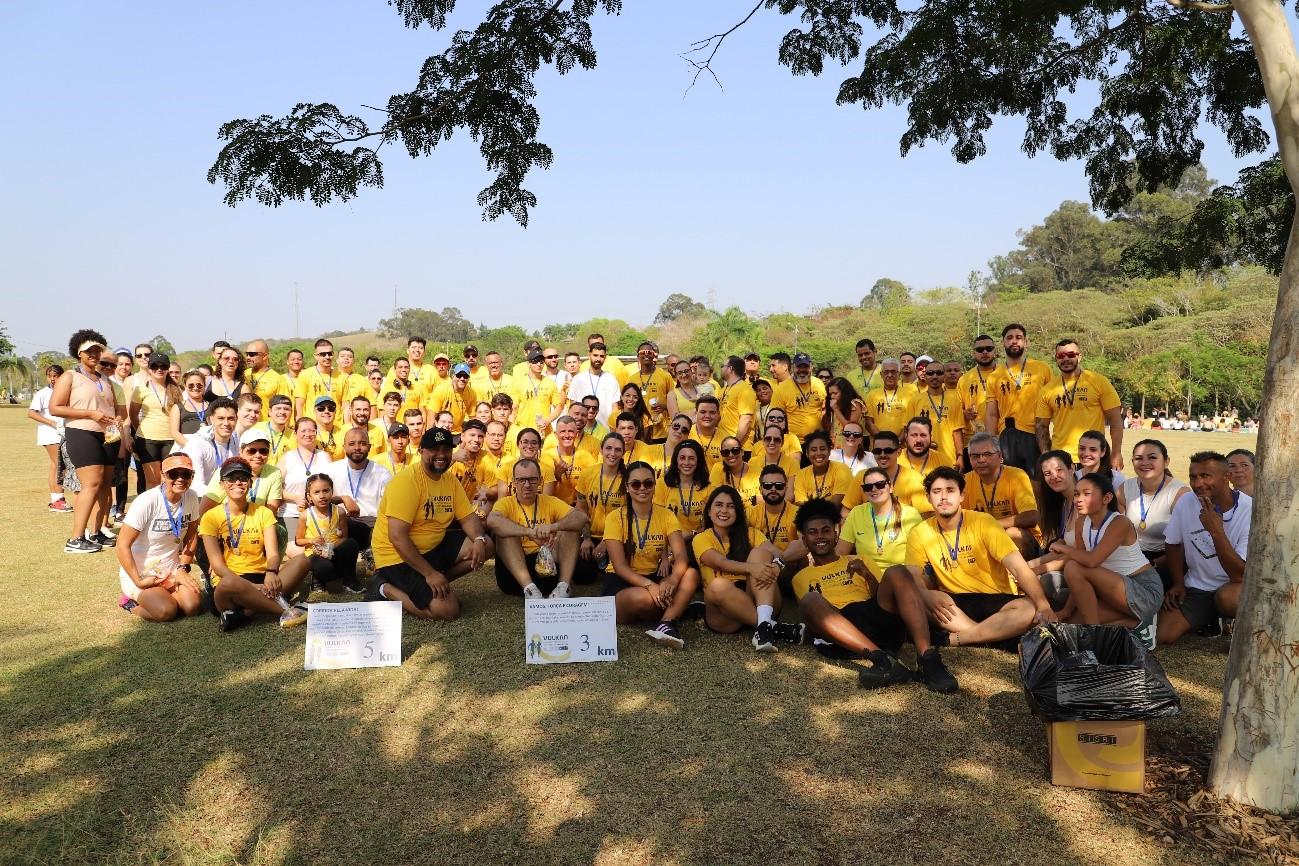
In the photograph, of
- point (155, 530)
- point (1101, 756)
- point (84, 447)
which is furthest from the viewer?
point (84, 447)

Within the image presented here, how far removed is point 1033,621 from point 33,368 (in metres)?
81.6

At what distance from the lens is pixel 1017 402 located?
8555mm

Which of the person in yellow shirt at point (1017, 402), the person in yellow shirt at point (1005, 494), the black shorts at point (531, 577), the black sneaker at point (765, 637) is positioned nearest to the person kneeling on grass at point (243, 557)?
the black shorts at point (531, 577)

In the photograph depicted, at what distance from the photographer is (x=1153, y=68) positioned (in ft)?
22.3

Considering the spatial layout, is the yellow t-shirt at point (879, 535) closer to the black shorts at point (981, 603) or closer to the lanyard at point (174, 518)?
the black shorts at point (981, 603)

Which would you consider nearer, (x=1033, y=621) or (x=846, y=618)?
(x=1033, y=621)

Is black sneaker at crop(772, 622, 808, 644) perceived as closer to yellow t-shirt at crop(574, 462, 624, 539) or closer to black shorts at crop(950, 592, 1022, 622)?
black shorts at crop(950, 592, 1022, 622)

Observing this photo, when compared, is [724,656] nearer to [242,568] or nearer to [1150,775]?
[1150,775]

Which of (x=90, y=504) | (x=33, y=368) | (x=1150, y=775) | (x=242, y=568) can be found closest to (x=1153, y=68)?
(x=1150, y=775)

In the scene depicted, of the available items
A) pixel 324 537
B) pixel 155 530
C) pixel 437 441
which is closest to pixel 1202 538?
pixel 437 441

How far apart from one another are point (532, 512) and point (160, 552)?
2805 mm

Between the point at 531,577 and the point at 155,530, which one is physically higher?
the point at 155,530

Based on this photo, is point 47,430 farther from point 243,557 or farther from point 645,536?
point 645,536

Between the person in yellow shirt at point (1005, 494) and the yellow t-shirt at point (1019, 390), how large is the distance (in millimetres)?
1842
